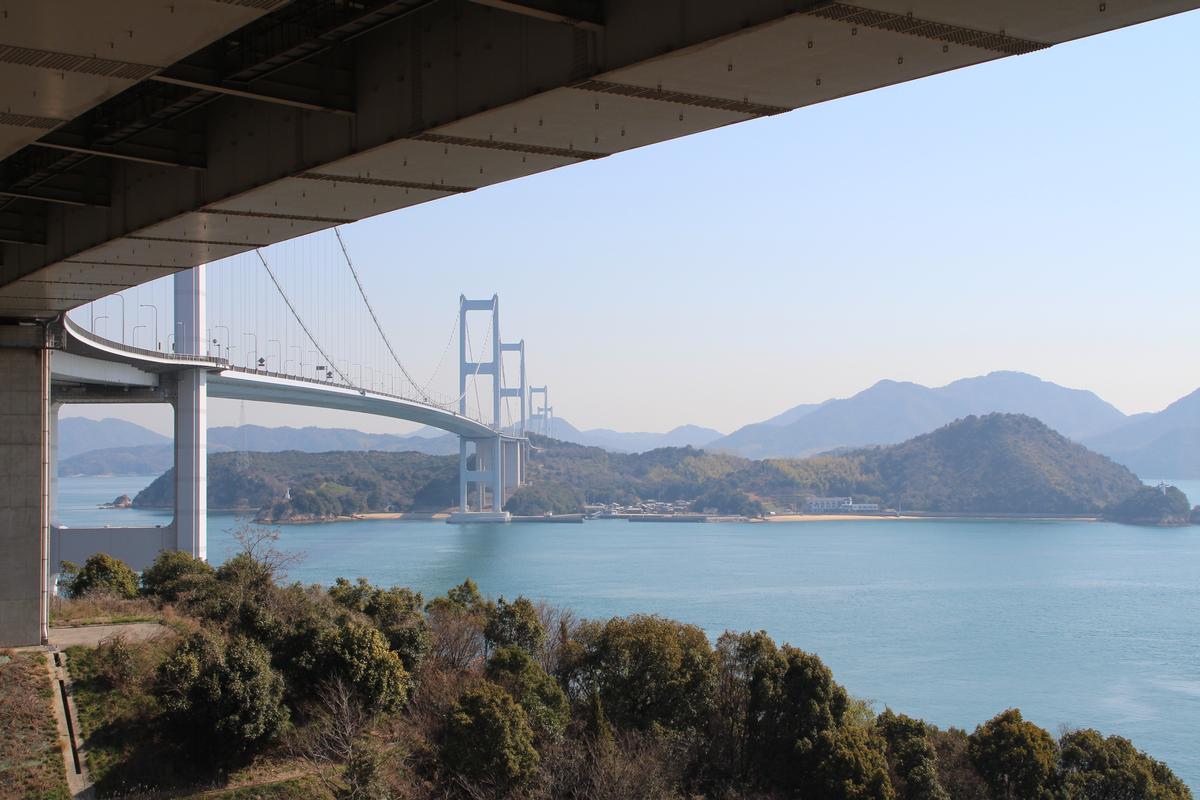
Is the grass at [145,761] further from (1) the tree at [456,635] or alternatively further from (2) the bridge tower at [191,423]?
(2) the bridge tower at [191,423]

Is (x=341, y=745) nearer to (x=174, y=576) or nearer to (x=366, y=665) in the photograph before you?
(x=366, y=665)

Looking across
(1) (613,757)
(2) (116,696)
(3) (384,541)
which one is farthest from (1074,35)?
(3) (384,541)

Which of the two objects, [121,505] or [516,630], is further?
[121,505]

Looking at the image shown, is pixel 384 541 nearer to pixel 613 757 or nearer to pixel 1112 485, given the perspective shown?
pixel 613 757

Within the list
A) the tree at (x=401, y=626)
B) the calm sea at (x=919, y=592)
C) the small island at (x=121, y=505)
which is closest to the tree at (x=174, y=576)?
the tree at (x=401, y=626)

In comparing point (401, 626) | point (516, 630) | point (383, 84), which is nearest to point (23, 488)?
point (401, 626)

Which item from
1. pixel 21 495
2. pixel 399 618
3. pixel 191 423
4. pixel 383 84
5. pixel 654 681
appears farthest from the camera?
pixel 191 423
